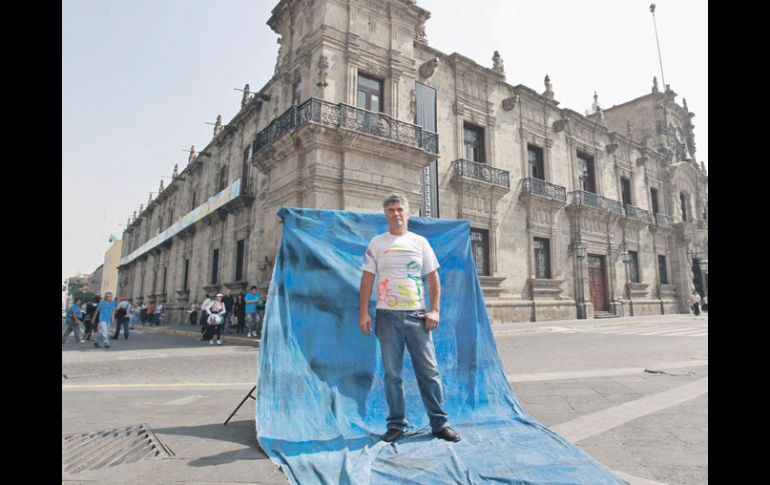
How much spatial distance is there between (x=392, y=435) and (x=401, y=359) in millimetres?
495

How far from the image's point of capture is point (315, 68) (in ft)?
40.9

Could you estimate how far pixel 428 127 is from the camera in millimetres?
14562

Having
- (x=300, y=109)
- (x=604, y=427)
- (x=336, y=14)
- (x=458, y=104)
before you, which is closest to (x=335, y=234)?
(x=604, y=427)

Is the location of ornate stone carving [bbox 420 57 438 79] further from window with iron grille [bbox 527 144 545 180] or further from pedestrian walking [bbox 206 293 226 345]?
pedestrian walking [bbox 206 293 226 345]

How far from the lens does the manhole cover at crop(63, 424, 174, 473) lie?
2511mm

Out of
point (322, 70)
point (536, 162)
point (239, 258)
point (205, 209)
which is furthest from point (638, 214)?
point (205, 209)

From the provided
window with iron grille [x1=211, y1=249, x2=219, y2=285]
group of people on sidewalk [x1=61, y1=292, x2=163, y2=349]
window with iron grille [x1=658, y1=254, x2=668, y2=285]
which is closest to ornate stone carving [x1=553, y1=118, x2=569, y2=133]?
window with iron grille [x1=658, y1=254, x2=668, y2=285]

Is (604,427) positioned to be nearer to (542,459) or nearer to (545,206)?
(542,459)

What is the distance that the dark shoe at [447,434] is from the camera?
269cm

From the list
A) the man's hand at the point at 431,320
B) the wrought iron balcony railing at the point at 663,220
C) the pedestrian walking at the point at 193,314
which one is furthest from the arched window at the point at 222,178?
the wrought iron balcony railing at the point at 663,220

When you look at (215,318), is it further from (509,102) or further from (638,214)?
(638,214)

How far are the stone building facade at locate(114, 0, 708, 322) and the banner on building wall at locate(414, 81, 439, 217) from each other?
0.07 m
